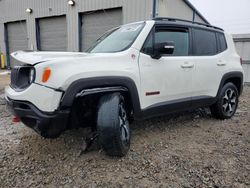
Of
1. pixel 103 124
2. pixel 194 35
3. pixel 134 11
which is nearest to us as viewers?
pixel 103 124

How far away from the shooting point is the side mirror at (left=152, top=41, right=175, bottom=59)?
9.59ft

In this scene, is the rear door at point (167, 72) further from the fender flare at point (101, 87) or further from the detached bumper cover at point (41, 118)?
the detached bumper cover at point (41, 118)

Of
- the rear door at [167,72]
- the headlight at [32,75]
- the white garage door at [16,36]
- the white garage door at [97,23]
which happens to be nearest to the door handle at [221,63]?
the rear door at [167,72]

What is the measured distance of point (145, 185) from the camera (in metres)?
2.33

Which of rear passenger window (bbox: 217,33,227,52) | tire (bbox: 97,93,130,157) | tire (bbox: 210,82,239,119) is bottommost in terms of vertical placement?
tire (bbox: 210,82,239,119)

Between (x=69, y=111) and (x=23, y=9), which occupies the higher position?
(x=23, y=9)

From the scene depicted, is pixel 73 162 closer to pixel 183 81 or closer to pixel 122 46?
pixel 122 46

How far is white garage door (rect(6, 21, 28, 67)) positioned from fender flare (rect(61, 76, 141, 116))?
1300 cm

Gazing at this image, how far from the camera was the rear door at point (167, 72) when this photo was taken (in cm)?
304

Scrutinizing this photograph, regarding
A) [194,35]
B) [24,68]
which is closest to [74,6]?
[194,35]

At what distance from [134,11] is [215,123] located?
630cm

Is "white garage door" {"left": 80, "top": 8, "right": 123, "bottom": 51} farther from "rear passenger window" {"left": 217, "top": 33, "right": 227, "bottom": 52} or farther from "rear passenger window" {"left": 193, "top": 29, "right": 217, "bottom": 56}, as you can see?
"rear passenger window" {"left": 193, "top": 29, "right": 217, "bottom": 56}

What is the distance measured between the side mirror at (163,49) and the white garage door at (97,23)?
7.08 metres

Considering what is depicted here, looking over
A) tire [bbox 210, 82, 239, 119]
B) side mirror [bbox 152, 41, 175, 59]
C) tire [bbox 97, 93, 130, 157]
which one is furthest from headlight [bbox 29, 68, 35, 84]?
tire [bbox 210, 82, 239, 119]
